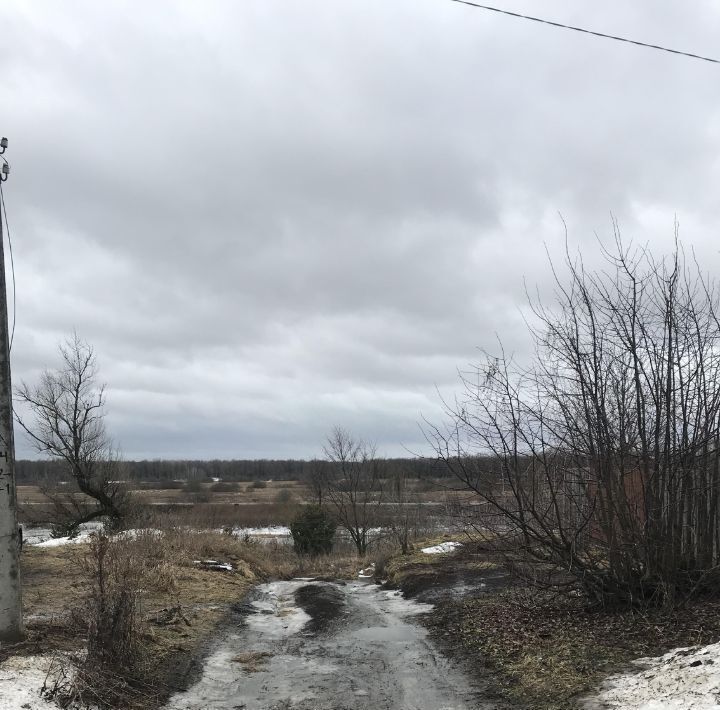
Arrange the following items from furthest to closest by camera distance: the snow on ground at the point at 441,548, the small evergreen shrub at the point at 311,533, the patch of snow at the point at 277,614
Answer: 1. the small evergreen shrub at the point at 311,533
2. the snow on ground at the point at 441,548
3. the patch of snow at the point at 277,614

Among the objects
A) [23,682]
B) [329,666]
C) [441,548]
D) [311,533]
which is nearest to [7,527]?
[23,682]

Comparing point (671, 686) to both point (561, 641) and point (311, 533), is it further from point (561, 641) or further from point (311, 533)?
point (311, 533)

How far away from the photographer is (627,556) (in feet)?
26.9

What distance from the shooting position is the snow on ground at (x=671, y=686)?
483 centimetres

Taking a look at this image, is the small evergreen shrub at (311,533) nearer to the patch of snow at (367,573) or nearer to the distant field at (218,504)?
the distant field at (218,504)

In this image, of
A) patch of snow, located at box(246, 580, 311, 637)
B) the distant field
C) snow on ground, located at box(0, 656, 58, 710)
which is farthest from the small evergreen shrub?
snow on ground, located at box(0, 656, 58, 710)

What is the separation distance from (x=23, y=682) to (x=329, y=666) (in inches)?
147

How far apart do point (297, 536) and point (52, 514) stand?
1162 cm

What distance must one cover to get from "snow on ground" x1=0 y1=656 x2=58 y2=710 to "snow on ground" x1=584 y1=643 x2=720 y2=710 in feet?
15.0

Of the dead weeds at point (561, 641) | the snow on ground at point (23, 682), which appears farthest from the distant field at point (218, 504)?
the snow on ground at point (23, 682)

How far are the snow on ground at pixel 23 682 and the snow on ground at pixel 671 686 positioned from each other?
15.0 ft

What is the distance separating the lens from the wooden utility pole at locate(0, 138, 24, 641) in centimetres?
A: 668

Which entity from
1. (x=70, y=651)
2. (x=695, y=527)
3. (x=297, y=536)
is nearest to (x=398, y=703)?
(x=70, y=651)

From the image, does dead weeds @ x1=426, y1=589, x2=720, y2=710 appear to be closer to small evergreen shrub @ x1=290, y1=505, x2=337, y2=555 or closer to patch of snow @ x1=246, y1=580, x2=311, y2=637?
patch of snow @ x1=246, y1=580, x2=311, y2=637
